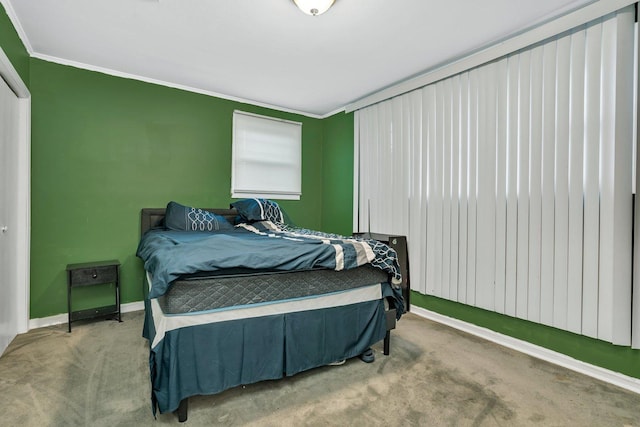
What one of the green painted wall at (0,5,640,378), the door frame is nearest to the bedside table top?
the green painted wall at (0,5,640,378)

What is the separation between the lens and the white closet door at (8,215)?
2.24 meters

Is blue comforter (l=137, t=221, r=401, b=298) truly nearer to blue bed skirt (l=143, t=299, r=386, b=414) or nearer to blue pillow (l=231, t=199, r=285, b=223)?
blue bed skirt (l=143, t=299, r=386, b=414)

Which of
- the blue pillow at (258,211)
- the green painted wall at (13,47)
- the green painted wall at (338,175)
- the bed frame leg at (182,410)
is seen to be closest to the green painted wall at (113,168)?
the green painted wall at (13,47)

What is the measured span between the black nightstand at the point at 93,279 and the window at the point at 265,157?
154 cm

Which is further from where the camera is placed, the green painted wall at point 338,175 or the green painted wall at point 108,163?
the green painted wall at point 338,175

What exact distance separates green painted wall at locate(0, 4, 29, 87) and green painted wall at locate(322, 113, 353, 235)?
3.30 m

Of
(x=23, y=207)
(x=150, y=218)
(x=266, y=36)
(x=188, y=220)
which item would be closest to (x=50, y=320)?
(x=23, y=207)

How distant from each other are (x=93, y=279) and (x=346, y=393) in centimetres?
250

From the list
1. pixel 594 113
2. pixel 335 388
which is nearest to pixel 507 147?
pixel 594 113

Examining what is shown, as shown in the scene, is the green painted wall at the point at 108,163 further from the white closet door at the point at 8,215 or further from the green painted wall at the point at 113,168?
the white closet door at the point at 8,215

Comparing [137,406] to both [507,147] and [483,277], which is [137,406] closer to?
[483,277]

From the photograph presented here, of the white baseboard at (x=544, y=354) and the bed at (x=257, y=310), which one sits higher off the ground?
the bed at (x=257, y=310)

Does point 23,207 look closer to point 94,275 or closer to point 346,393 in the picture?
point 94,275

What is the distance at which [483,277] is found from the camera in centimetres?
275
